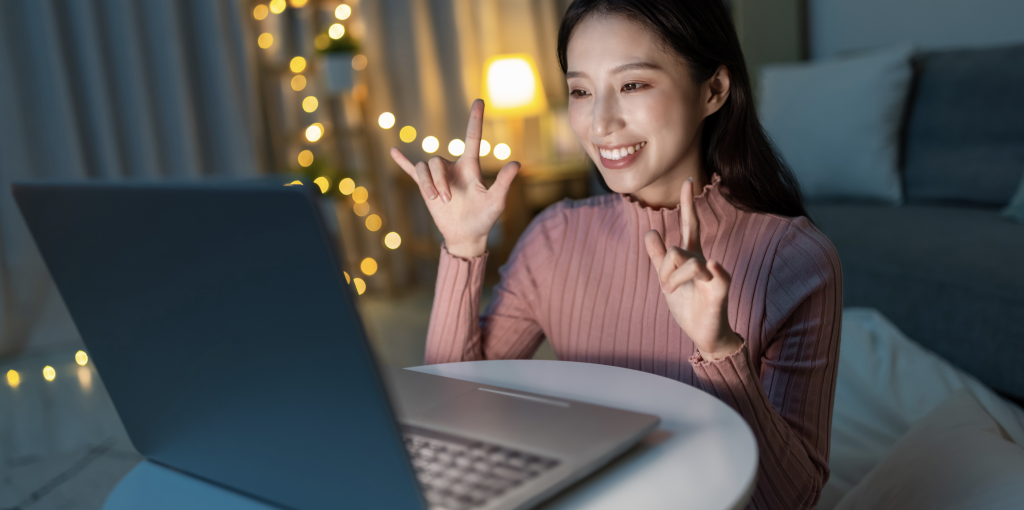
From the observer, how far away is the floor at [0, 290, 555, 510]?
1.68 m

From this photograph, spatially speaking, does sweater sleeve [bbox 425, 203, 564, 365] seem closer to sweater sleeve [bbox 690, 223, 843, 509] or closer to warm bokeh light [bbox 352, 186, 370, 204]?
sweater sleeve [bbox 690, 223, 843, 509]

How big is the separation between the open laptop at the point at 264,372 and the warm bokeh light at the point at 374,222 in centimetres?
282

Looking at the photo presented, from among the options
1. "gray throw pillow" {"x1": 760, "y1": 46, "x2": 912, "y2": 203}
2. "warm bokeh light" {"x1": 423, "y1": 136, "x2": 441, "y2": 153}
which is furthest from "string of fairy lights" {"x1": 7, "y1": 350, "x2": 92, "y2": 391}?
"gray throw pillow" {"x1": 760, "y1": 46, "x2": 912, "y2": 203}

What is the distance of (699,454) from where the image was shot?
554mm

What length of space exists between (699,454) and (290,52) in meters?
3.15

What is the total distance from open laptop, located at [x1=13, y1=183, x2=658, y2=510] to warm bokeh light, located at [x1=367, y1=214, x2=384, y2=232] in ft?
9.25

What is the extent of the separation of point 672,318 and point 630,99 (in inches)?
10.7

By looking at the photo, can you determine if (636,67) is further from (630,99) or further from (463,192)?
(463,192)

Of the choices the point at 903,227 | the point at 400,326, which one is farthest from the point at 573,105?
the point at 400,326

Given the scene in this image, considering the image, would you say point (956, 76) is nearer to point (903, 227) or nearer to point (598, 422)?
point (903, 227)

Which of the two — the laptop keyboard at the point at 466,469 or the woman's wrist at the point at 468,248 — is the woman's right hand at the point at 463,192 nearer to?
the woman's wrist at the point at 468,248

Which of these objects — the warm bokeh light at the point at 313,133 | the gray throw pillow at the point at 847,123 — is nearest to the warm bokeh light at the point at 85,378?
the warm bokeh light at the point at 313,133

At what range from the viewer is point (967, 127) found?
220 cm

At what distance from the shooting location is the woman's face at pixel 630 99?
2.90ft
